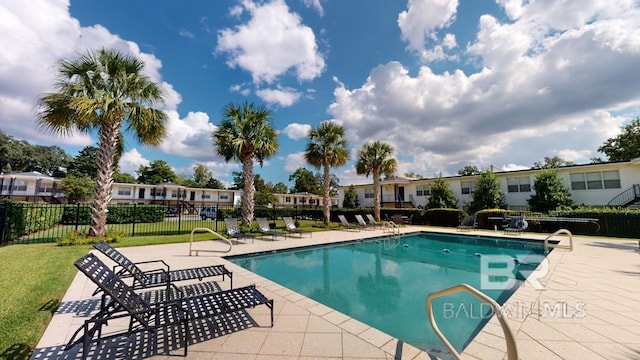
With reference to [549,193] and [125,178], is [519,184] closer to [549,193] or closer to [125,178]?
[549,193]

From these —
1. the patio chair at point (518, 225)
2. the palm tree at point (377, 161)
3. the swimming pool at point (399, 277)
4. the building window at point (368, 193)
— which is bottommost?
the swimming pool at point (399, 277)

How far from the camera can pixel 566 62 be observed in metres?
10.8

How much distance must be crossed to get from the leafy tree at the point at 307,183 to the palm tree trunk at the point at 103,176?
4670cm

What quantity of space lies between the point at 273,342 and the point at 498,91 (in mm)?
15923

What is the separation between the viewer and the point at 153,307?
3.19m

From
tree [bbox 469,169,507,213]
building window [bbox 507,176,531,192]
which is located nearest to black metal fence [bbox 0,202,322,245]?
tree [bbox 469,169,507,213]

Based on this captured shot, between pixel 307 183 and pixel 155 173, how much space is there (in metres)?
32.7

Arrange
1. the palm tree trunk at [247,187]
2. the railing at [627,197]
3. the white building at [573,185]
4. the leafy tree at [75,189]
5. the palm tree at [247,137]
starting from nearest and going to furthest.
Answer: the palm tree at [247,137]
the palm tree trunk at [247,187]
the railing at [627,197]
the white building at [573,185]
the leafy tree at [75,189]

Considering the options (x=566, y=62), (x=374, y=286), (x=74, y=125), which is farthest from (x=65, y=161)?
(x=566, y=62)

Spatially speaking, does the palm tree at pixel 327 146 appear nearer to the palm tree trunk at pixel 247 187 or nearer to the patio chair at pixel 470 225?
the palm tree trunk at pixel 247 187

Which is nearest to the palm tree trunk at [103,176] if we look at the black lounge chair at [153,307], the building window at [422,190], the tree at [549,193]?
the black lounge chair at [153,307]

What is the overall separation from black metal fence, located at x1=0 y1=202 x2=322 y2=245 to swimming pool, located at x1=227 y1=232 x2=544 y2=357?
19.5 ft

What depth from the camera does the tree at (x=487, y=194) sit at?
66.6ft

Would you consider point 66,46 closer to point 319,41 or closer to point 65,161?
point 319,41
